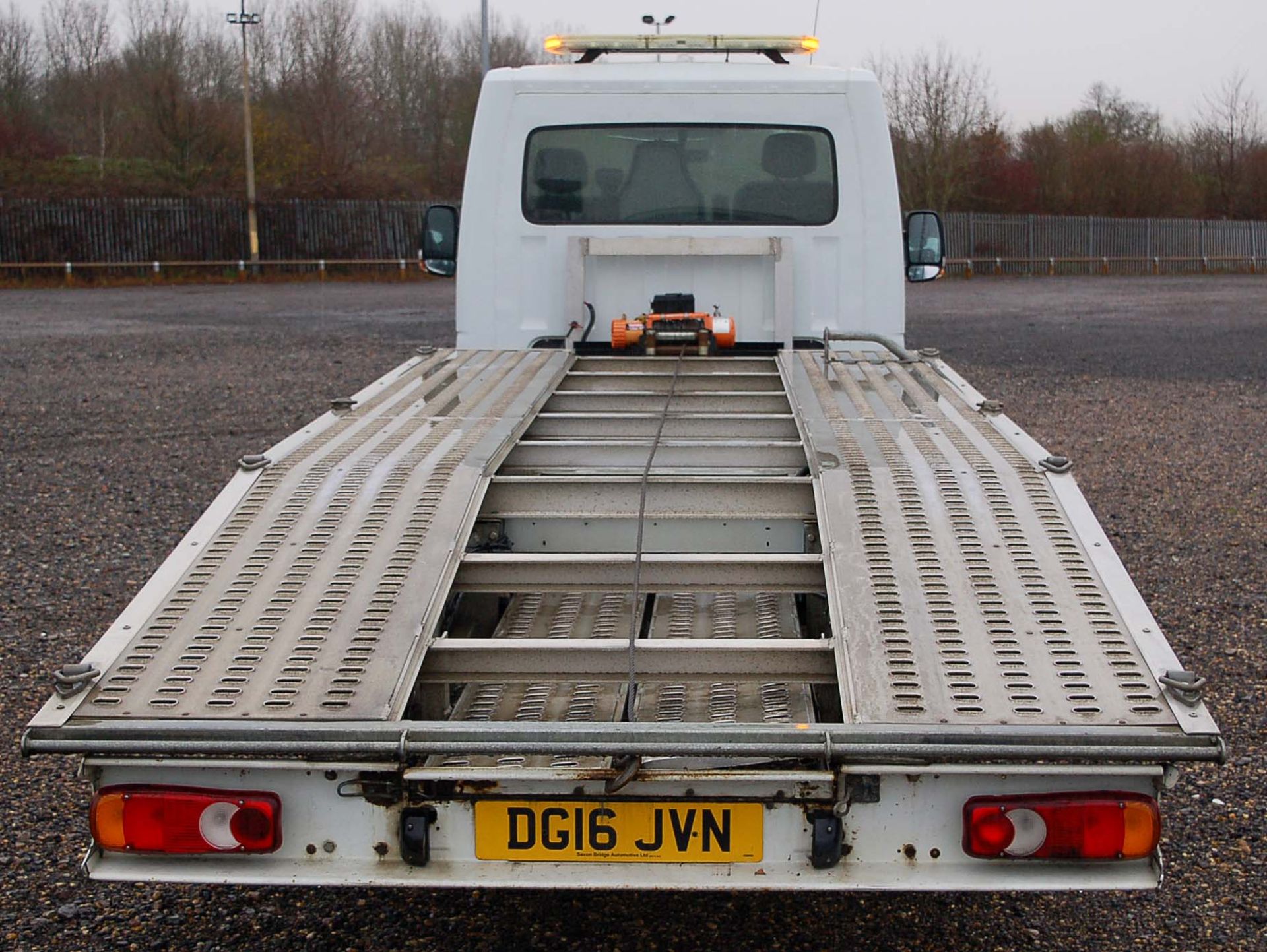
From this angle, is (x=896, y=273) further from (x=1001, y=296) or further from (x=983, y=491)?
(x=1001, y=296)

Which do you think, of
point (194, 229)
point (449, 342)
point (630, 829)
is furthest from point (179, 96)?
point (630, 829)

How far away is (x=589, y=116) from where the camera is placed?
19.3ft

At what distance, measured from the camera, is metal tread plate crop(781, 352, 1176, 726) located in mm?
2580

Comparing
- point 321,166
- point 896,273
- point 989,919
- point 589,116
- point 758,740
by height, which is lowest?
point 989,919

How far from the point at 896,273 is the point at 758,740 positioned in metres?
3.73

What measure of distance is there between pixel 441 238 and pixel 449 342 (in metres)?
12.4

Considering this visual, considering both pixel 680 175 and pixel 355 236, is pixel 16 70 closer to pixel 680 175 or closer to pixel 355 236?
pixel 355 236

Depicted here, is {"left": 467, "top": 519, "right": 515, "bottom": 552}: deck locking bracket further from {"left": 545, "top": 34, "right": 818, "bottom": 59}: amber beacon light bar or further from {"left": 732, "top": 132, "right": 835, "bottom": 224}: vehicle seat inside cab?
Answer: {"left": 545, "top": 34, "right": 818, "bottom": 59}: amber beacon light bar

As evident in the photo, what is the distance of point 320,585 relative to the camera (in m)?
3.03

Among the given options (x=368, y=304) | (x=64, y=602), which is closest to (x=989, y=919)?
(x=64, y=602)

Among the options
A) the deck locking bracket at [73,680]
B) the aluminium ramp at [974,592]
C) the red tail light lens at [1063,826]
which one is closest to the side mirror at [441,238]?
the aluminium ramp at [974,592]

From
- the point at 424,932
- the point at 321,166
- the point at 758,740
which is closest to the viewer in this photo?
the point at 758,740

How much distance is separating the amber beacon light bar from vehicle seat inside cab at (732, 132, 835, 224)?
1.94ft

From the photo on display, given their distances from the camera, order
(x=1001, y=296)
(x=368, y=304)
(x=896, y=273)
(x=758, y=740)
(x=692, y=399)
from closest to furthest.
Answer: (x=758, y=740) < (x=692, y=399) < (x=896, y=273) < (x=368, y=304) < (x=1001, y=296)
